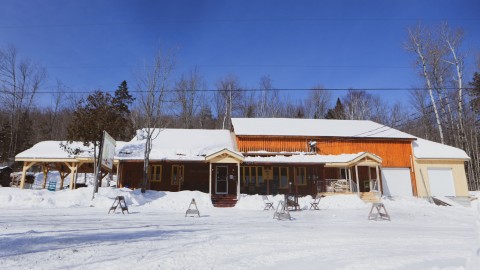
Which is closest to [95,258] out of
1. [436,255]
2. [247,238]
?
[247,238]

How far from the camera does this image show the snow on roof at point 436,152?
2342cm

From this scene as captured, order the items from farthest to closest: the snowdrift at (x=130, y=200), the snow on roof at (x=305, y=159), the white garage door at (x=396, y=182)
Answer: the white garage door at (x=396, y=182) < the snow on roof at (x=305, y=159) < the snowdrift at (x=130, y=200)

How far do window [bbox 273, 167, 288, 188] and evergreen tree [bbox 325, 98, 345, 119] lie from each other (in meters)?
25.5

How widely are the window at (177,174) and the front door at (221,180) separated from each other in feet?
8.79

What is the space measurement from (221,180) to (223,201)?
3021 mm

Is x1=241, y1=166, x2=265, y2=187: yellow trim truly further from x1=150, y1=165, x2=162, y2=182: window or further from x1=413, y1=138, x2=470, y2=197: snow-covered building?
x1=413, y1=138, x2=470, y2=197: snow-covered building

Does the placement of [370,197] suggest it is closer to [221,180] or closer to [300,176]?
[300,176]

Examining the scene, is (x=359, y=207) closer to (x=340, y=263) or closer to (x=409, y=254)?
(x=409, y=254)

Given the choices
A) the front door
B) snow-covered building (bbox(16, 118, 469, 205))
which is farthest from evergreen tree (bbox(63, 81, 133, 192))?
the front door

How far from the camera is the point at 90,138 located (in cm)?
1920

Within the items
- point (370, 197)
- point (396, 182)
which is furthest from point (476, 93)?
point (370, 197)

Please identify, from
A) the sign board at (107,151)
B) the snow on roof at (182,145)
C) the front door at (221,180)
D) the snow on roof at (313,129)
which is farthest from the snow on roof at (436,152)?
the sign board at (107,151)

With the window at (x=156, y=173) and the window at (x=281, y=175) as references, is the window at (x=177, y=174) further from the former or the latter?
the window at (x=281, y=175)

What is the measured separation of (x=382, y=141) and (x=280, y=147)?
8.94 m
